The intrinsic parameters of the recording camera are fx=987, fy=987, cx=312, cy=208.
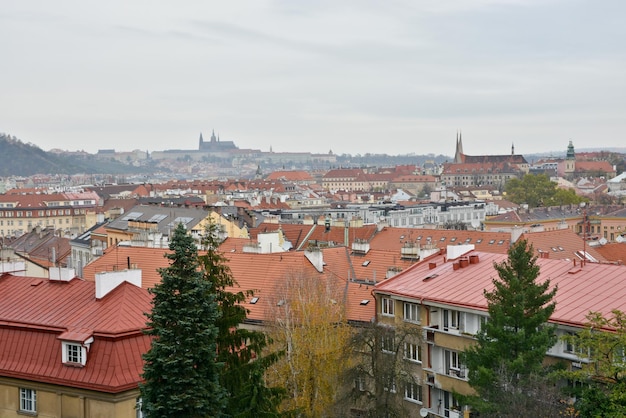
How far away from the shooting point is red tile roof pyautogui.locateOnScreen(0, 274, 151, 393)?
29750 millimetres

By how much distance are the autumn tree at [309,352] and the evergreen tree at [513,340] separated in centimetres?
673

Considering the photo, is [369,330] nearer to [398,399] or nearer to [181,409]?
[398,399]

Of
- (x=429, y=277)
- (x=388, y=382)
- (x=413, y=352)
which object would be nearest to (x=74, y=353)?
(x=388, y=382)

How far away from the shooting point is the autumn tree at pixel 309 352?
35.6 meters

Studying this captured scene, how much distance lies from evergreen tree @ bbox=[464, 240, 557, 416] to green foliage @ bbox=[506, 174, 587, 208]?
143029 millimetres

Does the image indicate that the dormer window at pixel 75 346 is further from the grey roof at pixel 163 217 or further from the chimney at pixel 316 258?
the grey roof at pixel 163 217

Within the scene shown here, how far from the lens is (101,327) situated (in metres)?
30.7

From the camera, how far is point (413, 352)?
132 ft

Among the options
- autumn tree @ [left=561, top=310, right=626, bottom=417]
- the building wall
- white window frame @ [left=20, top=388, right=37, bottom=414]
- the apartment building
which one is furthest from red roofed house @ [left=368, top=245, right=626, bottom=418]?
the apartment building

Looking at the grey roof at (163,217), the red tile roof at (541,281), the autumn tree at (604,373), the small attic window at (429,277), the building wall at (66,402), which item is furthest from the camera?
the grey roof at (163,217)

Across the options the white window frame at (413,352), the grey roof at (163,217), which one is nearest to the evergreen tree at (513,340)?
the white window frame at (413,352)

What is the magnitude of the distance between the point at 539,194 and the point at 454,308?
480 ft

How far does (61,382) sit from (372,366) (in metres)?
11.0

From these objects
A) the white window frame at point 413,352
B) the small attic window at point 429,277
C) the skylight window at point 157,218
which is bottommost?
the white window frame at point 413,352
